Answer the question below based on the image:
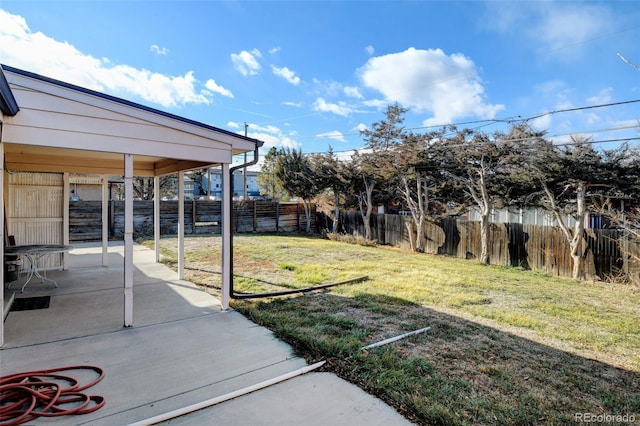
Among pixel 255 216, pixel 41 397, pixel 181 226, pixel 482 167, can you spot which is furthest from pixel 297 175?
pixel 41 397

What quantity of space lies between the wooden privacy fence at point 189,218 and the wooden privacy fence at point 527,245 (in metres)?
5.50

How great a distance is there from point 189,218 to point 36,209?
346 inches

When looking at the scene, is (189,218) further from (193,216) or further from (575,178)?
(575,178)

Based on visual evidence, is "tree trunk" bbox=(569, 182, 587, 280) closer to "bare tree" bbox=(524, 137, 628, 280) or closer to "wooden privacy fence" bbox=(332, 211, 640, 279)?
"bare tree" bbox=(524, 137, 628, 280)

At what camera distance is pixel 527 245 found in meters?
10.6

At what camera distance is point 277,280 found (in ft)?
21.4

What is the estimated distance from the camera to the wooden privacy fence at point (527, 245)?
883cm

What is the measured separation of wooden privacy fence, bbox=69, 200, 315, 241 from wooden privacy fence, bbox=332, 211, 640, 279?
5501mm

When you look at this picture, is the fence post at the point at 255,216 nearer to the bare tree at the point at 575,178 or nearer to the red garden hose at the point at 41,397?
the bare tree at the point at 575,178

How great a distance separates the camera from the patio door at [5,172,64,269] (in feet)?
21.2

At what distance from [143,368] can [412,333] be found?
275cm

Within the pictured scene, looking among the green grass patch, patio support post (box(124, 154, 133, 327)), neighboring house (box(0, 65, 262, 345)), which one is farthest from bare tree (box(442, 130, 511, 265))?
patio support post (box(124, 154, 133, 327))

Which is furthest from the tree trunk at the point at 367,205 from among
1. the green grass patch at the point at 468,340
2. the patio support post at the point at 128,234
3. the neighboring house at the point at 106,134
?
the patio support post at the point at 128,234

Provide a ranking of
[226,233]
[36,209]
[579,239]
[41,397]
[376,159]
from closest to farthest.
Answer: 1. [41,397]
2. [226,233]
3. [36,209]
4. [579,239]
5. [376,159]
